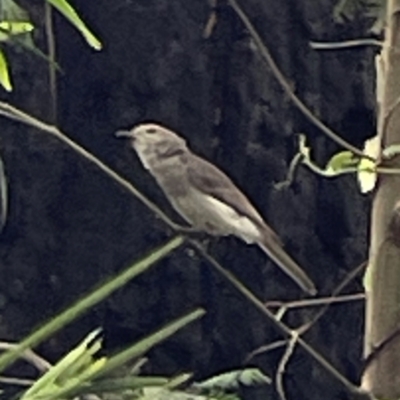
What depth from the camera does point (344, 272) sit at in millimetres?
1051

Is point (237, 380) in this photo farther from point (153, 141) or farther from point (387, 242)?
point (387, 242)

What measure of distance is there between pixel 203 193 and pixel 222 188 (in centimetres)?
5

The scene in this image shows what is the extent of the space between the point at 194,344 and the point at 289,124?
216 mm

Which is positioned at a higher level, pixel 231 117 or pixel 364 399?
pixel 231 117

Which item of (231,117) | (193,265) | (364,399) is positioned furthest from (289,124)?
(364,399)

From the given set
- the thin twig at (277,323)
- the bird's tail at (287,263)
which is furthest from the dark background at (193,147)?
the thin twig at (277,323)

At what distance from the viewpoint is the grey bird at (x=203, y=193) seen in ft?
3.39

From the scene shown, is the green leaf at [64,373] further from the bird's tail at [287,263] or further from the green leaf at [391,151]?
the bird's tail at [287,263]

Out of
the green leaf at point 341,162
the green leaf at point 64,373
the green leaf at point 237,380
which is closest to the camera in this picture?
the green leaf at point 64,373

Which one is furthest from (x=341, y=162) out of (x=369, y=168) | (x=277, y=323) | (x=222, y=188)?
(x=222, y=188)

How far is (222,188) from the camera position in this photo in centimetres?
105

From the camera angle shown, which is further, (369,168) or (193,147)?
(193,147)

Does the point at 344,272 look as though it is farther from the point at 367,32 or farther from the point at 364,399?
the point at 364,399

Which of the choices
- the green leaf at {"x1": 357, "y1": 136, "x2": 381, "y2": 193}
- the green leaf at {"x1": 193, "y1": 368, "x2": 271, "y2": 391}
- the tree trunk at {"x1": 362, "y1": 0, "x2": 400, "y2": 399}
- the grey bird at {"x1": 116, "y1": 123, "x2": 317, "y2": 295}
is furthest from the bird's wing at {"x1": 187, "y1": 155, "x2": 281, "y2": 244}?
the tree trunk at {"x1": 362, "y1": 0, "x2": 400, "y2": 399}
